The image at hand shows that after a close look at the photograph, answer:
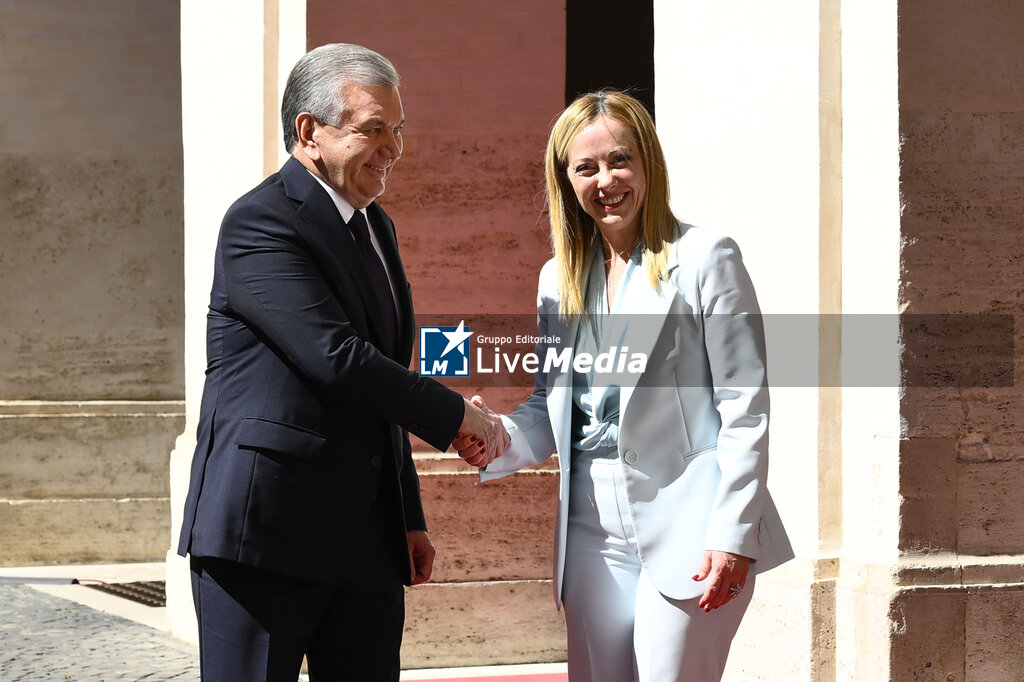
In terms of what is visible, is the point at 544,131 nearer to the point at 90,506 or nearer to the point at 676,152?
the point at 676,152

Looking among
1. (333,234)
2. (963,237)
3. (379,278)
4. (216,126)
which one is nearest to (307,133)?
(333,234)

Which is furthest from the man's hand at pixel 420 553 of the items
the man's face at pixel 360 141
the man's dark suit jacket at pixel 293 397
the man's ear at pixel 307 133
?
the man's ear at pixel 307 133

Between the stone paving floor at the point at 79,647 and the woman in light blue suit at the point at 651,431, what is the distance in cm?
282

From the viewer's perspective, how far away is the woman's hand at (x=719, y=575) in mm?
2537

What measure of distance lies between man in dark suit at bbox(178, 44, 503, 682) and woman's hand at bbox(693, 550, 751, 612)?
0.57 metres

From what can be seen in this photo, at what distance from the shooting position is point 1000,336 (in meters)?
4.37

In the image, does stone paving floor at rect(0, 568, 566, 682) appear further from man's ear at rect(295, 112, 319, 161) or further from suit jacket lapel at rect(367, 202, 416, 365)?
man's ear at rect(295, 112, 319, 161)

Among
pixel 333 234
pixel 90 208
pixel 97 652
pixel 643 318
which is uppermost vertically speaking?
pixel 90 208

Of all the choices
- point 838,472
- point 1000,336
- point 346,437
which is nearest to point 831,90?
point 1000,336

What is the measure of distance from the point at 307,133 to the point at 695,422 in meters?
1.04

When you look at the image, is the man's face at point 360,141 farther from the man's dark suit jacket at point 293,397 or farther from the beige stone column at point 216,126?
the beige stone column at point 216,126

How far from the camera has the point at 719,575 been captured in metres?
2.54

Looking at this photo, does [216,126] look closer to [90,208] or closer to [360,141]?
[90,208]

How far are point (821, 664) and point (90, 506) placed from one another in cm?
521
